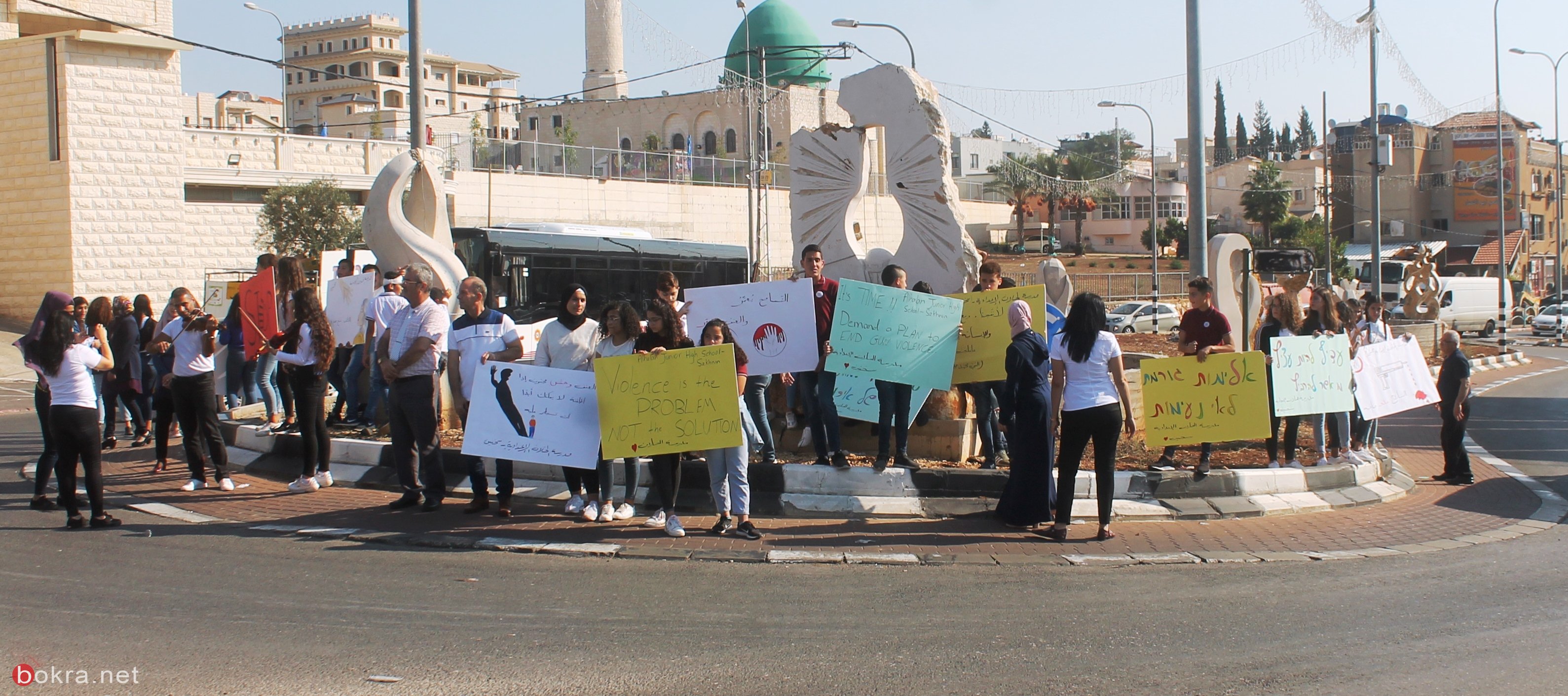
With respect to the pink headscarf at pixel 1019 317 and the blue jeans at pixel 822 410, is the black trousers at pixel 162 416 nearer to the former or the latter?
the blue jeans at pixel 822 410

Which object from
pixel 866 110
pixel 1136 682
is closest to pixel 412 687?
pixel 1136 682

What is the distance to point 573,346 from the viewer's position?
27.8ft

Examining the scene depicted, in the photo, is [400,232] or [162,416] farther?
[400,232]

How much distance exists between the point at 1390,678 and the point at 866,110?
8.85 meters

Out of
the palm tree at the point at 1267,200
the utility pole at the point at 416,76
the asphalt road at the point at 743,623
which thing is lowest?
the asphalt road at the point at 743,623

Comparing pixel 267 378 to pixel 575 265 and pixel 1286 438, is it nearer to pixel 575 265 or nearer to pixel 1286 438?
pixel 1286 438

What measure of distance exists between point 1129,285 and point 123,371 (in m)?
46.5

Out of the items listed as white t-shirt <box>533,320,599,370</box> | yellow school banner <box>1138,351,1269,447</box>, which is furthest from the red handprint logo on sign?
yellow school banner <box>1138,351,1269,447</box>

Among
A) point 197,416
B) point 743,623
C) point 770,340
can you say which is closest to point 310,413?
point 197,416

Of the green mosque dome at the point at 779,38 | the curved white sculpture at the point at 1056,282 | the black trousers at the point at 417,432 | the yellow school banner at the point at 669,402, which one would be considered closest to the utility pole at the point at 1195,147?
the curved white sculpture at the point at 1056,282

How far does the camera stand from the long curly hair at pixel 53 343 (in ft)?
26.1

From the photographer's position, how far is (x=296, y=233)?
3259 cm

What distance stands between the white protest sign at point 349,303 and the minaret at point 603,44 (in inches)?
2041

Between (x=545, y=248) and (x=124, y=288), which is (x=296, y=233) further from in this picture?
(x=545, y=248)
